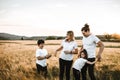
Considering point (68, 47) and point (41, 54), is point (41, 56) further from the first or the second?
point (68, 47)

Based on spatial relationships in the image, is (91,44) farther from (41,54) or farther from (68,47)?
(41,54)

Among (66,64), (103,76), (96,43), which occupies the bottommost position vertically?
(103,76)

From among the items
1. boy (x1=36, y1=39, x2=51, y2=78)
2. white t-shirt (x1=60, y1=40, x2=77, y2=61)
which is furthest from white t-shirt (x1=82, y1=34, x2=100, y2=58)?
boy (x1=36, y1=39, x2=51, y2=78)

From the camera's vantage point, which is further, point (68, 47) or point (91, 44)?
point (68, 47)

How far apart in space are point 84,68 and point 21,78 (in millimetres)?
1580

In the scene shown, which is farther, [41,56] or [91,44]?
[41,56]

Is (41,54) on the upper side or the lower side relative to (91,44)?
lower

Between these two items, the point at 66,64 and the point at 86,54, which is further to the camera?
the point at 66,64

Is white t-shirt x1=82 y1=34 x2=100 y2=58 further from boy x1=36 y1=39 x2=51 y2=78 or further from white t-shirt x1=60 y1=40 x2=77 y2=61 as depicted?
boy x1=36 y1=39 x2=51 y2=78

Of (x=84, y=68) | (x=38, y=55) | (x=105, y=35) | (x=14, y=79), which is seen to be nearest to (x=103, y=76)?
(x=84, y=68)

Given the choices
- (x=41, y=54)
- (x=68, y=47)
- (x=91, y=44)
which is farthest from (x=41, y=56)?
(x=91, y=44)

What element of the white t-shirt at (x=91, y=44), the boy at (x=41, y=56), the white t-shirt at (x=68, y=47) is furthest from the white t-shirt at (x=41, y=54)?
the white t-shirt at (x=91, y=44)

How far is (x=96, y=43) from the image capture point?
6383 millimetres

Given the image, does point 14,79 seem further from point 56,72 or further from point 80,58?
point 56,72
